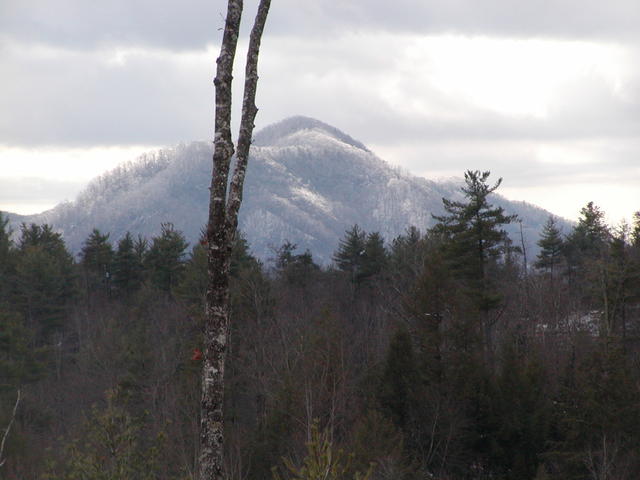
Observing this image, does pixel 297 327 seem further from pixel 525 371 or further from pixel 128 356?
pixel 525 371

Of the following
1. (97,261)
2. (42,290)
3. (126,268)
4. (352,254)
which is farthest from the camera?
(97,261)

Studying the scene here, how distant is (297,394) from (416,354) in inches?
294

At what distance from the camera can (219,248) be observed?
648cm

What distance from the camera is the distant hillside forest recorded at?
19969 millimetres

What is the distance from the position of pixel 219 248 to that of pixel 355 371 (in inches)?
1058

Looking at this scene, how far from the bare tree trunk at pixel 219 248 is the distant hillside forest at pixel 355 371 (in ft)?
1.27

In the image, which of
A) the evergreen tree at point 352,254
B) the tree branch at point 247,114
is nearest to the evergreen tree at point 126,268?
the evergreen tree at point 352,254

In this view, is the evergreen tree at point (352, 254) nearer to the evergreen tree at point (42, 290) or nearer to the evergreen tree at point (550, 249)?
the evergreen tree at point (550, 249)

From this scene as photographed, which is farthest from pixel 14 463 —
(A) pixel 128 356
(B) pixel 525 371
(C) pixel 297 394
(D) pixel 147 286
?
(D) pixel 147 286

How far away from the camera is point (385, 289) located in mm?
48688

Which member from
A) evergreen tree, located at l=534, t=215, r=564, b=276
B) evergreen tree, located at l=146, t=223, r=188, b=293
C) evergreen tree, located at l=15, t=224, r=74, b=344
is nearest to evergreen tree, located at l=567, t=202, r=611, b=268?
evergreen tree, located at l=534, t=215, r=564, b=276

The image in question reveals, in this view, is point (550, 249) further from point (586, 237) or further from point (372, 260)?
point (372, 260)

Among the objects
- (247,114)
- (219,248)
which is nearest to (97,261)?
(247,114)

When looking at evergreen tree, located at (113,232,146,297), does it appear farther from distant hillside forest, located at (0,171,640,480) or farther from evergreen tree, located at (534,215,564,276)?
evergreen tree, located at (534,215,564,276)
